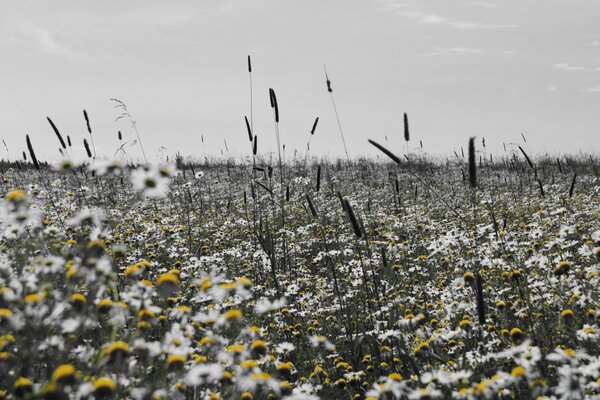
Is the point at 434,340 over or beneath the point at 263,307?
beneath

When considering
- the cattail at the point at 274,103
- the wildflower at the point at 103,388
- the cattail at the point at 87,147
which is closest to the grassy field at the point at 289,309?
the wildflower at the point at 103,388

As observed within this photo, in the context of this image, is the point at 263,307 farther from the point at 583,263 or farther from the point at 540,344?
the point at 583,263

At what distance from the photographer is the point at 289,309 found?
14.3 ft

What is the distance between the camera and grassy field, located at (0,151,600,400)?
1.72m

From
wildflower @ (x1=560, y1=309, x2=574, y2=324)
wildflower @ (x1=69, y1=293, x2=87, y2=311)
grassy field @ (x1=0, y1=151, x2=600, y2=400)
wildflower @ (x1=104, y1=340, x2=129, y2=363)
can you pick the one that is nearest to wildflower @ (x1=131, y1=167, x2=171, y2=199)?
grassy field @ (x1=0, y1=151, x2=600, y2=400)

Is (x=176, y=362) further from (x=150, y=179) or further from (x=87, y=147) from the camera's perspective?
(x=87, y=147)

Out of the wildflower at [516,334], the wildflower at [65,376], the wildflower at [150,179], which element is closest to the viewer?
the wildflower at [65,376]

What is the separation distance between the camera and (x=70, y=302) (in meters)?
1.73

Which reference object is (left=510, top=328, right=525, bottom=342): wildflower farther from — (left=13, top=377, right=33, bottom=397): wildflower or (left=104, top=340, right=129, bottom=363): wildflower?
(left=13, top=377, right=33, bottom=397): wildflower

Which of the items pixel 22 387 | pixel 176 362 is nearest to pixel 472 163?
pixel 176 362

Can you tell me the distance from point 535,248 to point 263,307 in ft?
12.1

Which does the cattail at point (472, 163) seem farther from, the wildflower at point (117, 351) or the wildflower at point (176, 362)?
the wildflower at point (117, 351)

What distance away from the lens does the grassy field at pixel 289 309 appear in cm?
172

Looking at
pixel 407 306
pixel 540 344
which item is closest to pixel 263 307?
pixel 540 344
